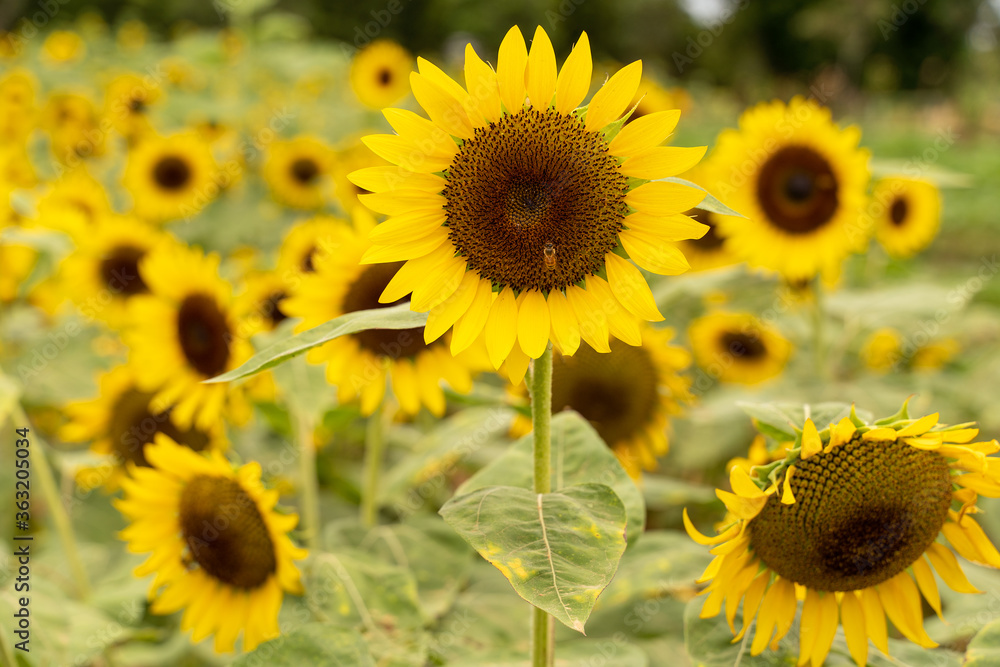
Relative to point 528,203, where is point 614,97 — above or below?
above

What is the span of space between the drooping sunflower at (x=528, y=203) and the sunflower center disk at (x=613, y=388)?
3.28 ft

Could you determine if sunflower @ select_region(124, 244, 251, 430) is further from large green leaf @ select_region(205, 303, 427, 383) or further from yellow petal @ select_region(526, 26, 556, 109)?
yellow petal @ select_region(526, 26, 556, 109)

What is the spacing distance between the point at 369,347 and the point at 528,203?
852mm

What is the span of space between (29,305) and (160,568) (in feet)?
8.76

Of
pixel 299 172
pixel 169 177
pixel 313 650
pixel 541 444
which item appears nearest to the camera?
pixel 541 444

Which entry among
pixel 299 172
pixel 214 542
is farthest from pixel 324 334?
pixel 299 172

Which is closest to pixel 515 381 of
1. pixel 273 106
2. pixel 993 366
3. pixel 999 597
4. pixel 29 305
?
pixel 999 597

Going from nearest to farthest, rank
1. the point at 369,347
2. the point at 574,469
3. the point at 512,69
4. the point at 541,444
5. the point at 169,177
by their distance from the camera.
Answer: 1. the point at 512,69
2. the point at 541,444
3. the point at 574,469
4. the point at 369,347
5. the point at 169,177

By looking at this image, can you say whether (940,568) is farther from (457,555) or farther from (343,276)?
(343,276)

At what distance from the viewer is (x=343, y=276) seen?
179 cm

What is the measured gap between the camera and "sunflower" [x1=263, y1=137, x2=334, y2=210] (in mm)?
3930

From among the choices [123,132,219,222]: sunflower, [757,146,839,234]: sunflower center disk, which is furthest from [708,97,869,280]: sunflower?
[123,132,219,222]: sunflower

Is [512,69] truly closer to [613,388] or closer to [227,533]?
[227,533]

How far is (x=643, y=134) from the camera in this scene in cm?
97
